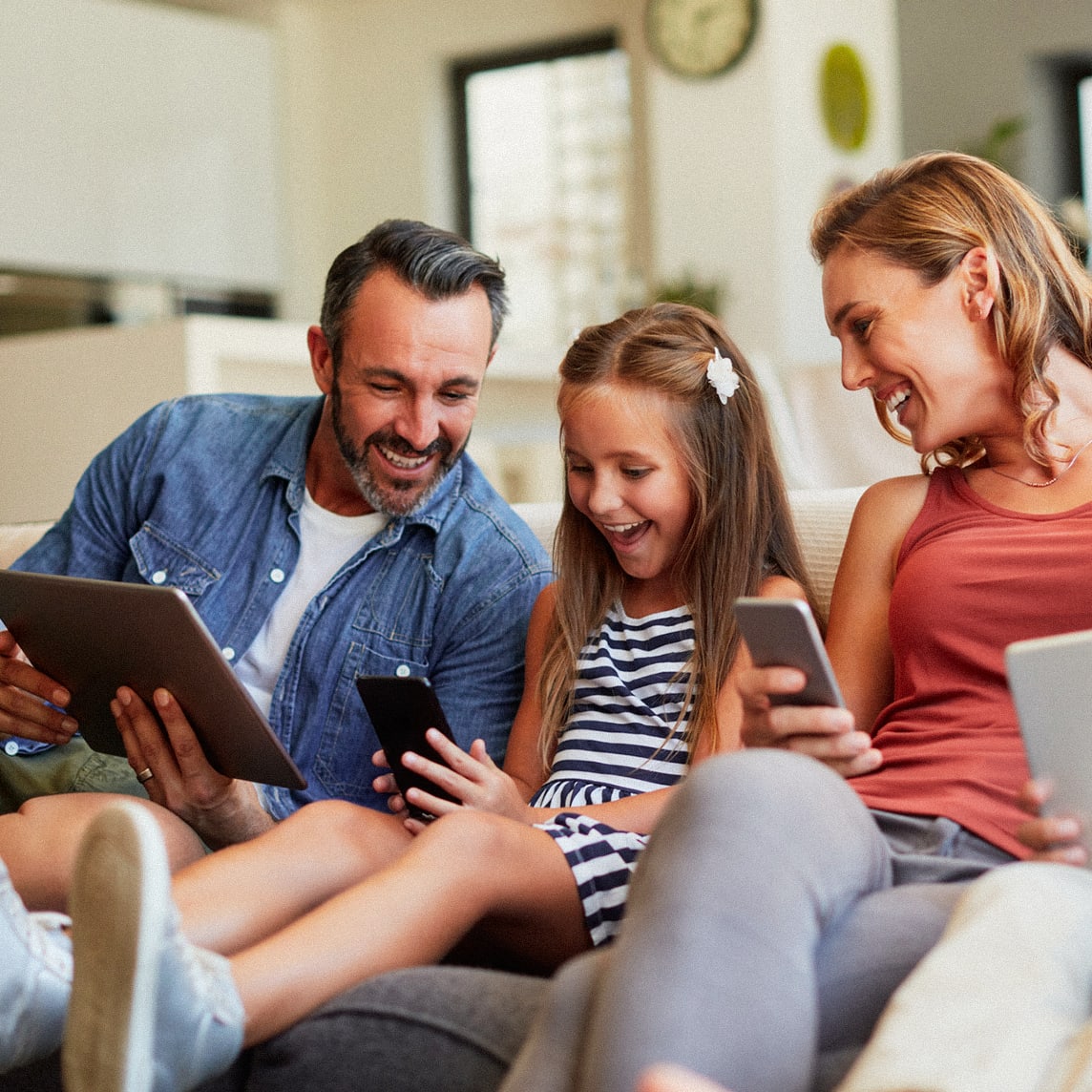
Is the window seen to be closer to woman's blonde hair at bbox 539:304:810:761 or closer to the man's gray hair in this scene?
the man's gray hair

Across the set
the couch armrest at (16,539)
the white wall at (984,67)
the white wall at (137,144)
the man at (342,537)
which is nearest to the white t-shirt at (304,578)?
the man at (342,537)

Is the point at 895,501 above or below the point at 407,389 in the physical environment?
below

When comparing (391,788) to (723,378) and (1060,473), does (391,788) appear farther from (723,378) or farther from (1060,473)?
(1060,473)

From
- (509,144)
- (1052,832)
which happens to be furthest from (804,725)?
(509,144)

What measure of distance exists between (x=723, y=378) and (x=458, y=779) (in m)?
0.56

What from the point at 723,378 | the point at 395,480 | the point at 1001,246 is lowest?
the point at 395,480

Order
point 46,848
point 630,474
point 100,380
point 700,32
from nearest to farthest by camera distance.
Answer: point 46,848 < point 630,474 < point 100,380 < point 700,32

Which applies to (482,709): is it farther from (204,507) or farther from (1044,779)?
(1044,779)

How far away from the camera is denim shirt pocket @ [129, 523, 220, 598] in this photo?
1.81m

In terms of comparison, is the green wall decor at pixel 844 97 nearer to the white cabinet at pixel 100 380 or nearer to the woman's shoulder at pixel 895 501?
the white cabinet at pixel 100 380

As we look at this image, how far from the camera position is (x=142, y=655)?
4.58 feet

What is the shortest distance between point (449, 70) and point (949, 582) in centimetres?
578

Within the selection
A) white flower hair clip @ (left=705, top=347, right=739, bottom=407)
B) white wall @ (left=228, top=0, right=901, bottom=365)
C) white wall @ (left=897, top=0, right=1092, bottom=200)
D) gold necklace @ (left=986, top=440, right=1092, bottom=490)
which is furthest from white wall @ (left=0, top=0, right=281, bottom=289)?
gold necklace @ (left=986, top=440, right=1092, bottom=490)

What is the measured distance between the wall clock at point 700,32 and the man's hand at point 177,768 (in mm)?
4520
